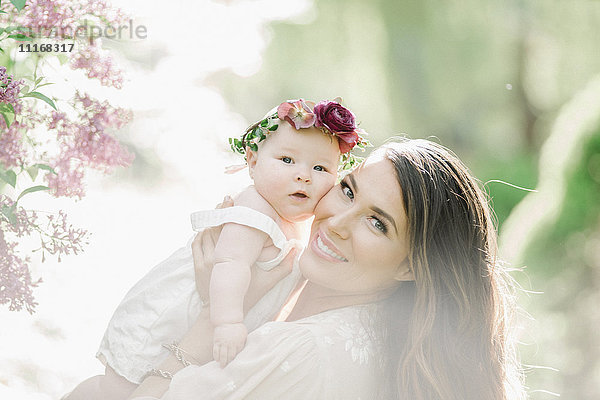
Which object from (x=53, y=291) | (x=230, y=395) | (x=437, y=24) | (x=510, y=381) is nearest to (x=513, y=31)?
(x=437, y=24)

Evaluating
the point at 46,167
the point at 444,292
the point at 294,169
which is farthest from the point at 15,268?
the point at 444,292

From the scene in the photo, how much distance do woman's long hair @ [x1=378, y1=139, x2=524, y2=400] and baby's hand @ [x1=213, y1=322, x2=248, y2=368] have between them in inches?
12.9

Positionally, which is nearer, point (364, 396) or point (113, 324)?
point (364, 396)

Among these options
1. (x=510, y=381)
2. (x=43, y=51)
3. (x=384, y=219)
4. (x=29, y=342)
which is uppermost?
(x=43, y=51)

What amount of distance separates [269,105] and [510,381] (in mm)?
5811

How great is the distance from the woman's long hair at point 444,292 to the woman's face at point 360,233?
0.09 ft

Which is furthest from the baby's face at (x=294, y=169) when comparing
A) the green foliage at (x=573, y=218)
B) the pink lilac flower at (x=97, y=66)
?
the green foliage at (x=573, y=218)

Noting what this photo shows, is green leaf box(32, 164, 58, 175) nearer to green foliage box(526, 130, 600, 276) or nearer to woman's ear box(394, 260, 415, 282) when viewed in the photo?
woman's ear box(394, 260, 415, 282)

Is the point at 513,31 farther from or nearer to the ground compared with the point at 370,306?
farther from the ground

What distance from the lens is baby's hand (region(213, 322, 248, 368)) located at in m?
1.29

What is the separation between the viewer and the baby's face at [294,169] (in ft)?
4.51

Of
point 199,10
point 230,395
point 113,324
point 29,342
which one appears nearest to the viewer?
point 230,395

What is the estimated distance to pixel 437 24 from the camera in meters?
6.33

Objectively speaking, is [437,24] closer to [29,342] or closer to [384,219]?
[29,342]
